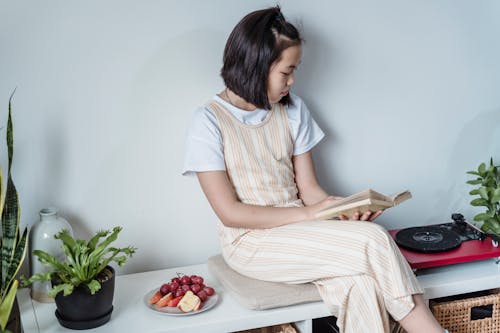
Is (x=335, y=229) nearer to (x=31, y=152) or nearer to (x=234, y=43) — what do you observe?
(x=234, y=43)

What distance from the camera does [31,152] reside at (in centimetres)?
210

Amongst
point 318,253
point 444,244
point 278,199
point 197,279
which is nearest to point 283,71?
point 278,199

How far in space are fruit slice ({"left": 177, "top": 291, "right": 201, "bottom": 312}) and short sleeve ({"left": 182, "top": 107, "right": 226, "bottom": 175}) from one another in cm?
37

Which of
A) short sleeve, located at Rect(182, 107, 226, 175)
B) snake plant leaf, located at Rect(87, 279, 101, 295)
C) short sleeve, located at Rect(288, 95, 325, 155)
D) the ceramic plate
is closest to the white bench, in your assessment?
the ceramic plate

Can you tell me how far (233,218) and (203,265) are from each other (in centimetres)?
32

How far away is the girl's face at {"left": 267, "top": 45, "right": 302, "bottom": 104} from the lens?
2.07 metres

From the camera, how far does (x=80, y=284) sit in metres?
1.85

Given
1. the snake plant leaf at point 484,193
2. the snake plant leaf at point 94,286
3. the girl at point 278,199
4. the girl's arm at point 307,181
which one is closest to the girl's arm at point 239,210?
the girl at point 278,199

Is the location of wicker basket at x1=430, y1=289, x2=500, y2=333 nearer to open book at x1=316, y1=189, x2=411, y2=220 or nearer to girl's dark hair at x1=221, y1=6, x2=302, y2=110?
open book at x1=316, y1=189, x2=411, y2=220

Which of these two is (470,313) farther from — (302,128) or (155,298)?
(155,298)

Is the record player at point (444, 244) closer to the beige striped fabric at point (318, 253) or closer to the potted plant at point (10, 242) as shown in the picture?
the beige striped fabric at point (318, 253)

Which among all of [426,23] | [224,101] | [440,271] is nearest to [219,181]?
[224,101]

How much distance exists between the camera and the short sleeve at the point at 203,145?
2.08 meters

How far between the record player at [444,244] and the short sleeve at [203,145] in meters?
0.68
